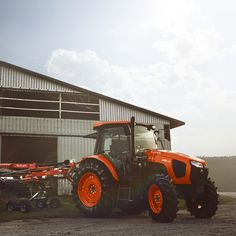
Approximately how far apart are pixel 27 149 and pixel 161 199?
62.9 feet

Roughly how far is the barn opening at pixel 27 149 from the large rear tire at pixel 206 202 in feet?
49.1

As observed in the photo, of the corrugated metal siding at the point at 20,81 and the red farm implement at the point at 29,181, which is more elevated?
the corrugated metal siding at the point at 20,81

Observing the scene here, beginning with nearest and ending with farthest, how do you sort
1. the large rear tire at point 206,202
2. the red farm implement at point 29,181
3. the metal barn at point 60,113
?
the large rear tire at point 206,202
the red farm implement at point 29,181
the metal barn at point 60,113

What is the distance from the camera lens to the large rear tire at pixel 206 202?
30.4 ft

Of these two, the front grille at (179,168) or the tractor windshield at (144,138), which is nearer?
the front grille at (179,168)

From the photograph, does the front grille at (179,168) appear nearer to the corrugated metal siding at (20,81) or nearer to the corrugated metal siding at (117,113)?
the corrugated metal siding at (117,113)

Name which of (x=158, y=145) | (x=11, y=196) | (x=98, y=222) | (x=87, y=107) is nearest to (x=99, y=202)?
(x=98, y=222)

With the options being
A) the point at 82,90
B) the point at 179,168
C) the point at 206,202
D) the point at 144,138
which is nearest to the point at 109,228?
the point at 179,168

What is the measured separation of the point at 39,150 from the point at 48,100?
209 inches

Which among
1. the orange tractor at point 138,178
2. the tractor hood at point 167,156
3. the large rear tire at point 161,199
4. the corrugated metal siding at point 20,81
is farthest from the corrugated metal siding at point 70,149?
the large rear tire at point 161,199

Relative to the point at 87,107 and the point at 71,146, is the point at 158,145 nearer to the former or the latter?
the point at 71,146

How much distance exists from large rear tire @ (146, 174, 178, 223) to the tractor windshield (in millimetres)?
1486

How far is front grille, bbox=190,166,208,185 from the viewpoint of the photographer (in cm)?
885

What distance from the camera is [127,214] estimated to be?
10.6 meters
